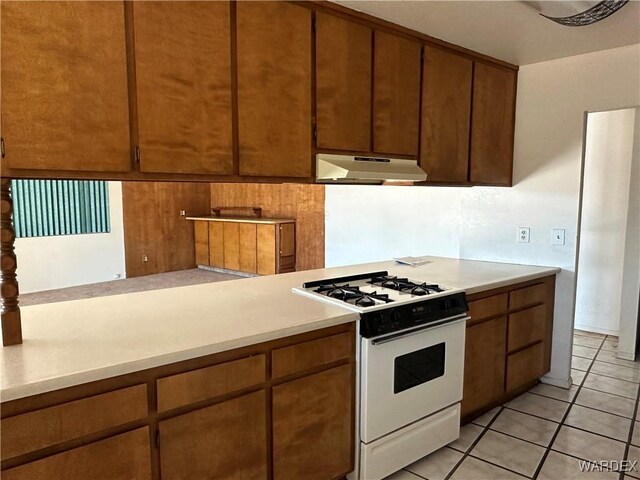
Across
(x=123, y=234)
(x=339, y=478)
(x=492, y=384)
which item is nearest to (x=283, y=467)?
(x=339, y=478)

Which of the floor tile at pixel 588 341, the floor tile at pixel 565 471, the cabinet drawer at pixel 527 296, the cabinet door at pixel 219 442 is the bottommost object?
the floor tile at pixel 588 341

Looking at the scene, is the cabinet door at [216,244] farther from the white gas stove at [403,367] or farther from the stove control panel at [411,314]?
the stove control panel at [411,314]

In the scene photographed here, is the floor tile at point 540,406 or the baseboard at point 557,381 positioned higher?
the baseboard at point 557,381

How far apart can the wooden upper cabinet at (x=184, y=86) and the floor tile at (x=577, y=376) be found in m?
3.03

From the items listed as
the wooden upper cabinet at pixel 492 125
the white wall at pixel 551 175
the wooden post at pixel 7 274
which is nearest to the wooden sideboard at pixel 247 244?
the white wall at pixel 551 175

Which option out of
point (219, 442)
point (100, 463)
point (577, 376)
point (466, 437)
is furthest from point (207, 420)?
point (577, 376)

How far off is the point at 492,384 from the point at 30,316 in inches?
99.8

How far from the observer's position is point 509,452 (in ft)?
7.80

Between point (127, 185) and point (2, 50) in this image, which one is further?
point (127, 185)

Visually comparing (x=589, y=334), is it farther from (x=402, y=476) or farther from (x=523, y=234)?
(x=402, y=476)

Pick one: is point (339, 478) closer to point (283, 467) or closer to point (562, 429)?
point (283, 467)

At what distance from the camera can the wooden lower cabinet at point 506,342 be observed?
8.53 ft

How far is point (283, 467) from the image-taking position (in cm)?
181

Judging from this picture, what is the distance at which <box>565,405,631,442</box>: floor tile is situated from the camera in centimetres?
257
